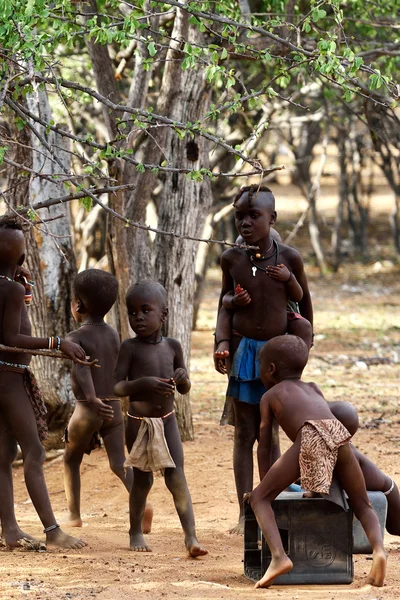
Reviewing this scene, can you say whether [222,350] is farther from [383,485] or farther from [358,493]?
[358,493]

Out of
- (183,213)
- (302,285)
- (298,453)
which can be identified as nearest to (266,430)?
(298,453)

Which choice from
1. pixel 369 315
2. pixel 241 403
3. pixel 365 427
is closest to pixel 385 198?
pixel 369 315

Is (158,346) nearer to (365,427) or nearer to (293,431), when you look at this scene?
(293,431)

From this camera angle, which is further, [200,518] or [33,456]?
[200,518]

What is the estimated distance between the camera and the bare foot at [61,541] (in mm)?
4902

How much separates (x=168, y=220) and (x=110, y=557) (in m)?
3.38

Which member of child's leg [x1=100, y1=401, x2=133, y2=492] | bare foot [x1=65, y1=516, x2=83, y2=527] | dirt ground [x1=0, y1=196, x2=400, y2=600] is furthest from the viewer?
bare foot [x1=65, y1=516, x2=83, y2=527]

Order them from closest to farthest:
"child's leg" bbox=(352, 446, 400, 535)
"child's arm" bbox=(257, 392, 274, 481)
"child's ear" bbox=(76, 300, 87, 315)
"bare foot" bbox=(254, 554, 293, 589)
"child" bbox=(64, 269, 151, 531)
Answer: "bare foot" bbox=(254, 554, 293, 589), "child's arm" bbox=(257, 392, 274, 481), "child's leg" bbox=(352, 446, 400, 535), "child" bbox=(64, 269, 151, 531), "child's ear" bbox=(76, 300, 87, 315)

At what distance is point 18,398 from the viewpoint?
4.90 m

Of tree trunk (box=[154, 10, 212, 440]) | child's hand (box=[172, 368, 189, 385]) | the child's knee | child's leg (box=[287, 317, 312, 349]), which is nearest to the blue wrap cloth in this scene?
child's leg (box=[287, 317, 312, 349])

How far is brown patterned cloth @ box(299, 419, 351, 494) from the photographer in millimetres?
4105

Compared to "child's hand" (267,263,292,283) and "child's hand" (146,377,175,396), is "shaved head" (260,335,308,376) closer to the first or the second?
"child's hand" (146,377,175,396)

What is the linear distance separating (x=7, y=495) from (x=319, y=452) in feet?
5.68

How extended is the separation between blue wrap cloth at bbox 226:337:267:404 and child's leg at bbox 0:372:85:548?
3.53ft
